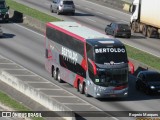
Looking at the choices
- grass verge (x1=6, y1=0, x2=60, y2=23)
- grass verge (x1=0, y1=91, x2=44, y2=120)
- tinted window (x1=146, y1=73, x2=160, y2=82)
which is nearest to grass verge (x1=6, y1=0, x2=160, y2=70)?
grass verge (x1=6, y1=0, x2=60, y2=23)

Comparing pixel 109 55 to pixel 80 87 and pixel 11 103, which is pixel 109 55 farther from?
pixel 11 103

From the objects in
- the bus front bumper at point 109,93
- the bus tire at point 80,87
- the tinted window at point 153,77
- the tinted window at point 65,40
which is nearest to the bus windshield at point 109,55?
the tinted window at point 65,40

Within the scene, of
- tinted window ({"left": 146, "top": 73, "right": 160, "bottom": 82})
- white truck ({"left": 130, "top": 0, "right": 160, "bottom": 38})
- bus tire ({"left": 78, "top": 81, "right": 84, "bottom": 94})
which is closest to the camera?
bus tire ({"left": 78, "top": 81, "right": 84, "bottom": 94})

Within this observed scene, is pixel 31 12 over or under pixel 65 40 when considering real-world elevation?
under

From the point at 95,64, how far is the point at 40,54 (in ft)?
54.5

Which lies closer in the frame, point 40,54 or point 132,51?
point 40,54

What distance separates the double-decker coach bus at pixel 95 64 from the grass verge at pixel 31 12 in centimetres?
2574

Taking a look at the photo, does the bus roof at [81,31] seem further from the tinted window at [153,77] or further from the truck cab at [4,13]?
the truck cab at [4,13]

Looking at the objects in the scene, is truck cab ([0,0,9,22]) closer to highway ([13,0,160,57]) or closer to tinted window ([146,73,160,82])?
highway ([13,0,160,57])

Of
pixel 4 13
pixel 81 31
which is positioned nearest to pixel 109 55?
pixel 81 31

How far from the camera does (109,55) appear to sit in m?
46.6

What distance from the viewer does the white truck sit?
73.7 metres

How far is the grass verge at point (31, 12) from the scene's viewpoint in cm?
7781

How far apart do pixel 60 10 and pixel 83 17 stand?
2956 millimetres
